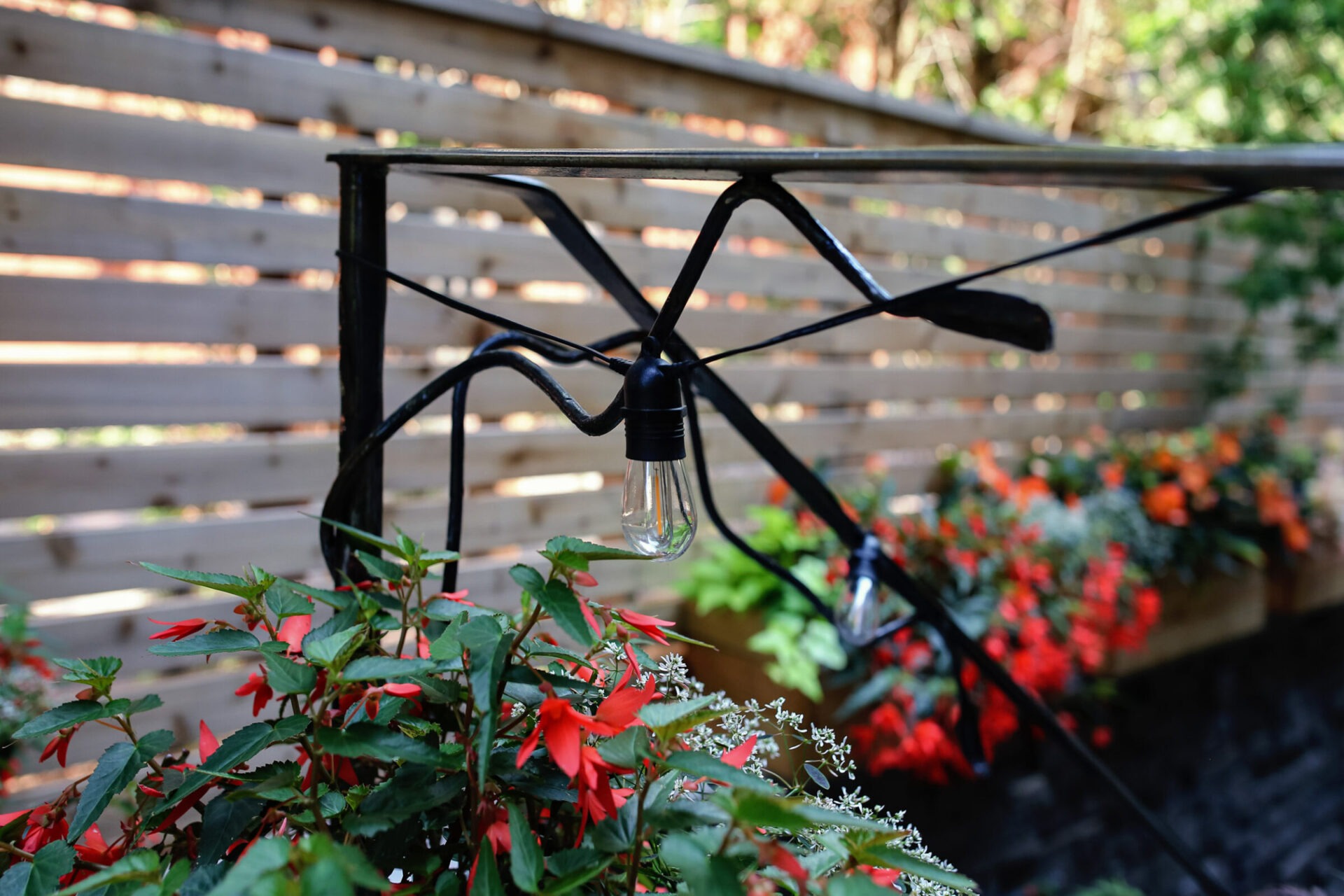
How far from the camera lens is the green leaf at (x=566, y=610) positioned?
0.48 m

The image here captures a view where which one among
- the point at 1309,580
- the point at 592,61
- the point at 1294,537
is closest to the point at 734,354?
the point at 592,61

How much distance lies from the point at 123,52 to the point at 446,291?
689mm

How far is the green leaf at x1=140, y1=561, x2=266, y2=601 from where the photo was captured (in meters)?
0.54

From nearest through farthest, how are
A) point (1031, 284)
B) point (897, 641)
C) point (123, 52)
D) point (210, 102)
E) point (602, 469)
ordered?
point (123, 52) → point (210, 102) → point (897, 641) → point (602, 469) → point (1031, 284)

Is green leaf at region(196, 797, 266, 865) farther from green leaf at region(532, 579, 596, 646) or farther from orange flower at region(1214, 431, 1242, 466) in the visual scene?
orange flower at region(1214, 431, 1242, 466)

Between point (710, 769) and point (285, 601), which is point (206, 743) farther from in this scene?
point (710, 769)

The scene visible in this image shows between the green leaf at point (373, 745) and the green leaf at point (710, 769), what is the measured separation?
12cm

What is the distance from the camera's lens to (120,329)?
1.59 metres

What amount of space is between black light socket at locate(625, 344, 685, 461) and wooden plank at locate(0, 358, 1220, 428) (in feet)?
2.97

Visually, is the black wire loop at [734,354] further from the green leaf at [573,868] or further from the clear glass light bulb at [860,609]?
the green leaf at [573,868]

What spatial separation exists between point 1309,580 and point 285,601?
3684 mm

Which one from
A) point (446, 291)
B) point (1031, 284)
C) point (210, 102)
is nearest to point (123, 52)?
point (210, 102)

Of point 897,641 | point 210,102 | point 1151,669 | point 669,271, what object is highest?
point 210,102

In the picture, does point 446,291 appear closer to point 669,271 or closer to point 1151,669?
point 669,271
